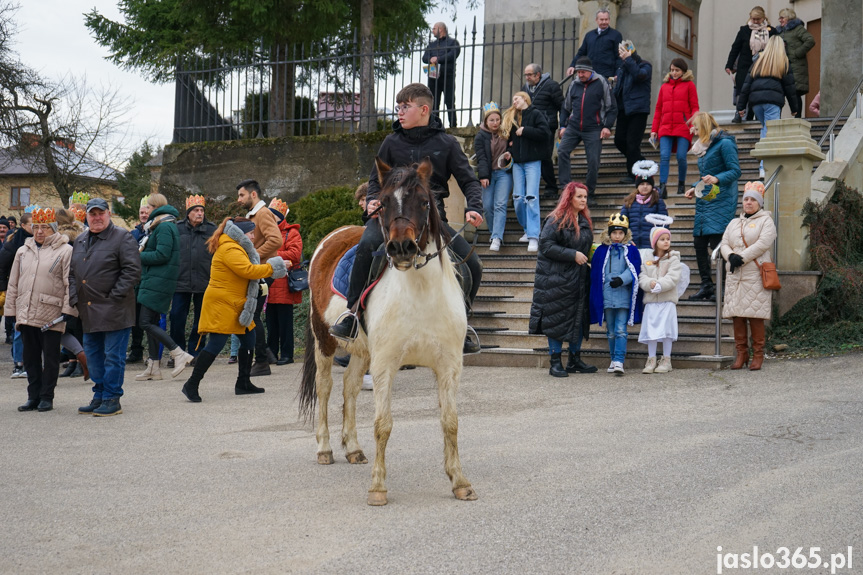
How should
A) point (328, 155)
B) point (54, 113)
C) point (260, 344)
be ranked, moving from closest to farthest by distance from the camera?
point (260, 344)
point (328, 155)
point (54, 113)

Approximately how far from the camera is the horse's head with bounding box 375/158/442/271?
5.43m

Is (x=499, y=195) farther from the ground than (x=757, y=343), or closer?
farther from the ground

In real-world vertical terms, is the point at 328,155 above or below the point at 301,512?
above

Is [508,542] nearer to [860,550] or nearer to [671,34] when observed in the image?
[860,550]

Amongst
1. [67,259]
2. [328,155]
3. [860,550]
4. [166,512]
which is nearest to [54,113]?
[328,155]

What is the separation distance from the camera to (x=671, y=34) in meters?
20.1

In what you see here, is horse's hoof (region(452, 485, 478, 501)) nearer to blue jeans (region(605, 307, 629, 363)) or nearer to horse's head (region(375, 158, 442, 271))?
horse's head (region(375, 158, 442, 271))

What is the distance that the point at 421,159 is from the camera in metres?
6.98

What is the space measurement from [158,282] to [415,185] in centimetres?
758

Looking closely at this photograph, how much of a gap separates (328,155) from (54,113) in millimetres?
14858

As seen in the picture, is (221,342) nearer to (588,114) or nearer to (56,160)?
(588,114)

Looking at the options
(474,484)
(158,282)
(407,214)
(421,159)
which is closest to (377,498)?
(474,484)

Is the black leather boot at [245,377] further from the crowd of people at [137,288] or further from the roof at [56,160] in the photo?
the roof at [56,160]

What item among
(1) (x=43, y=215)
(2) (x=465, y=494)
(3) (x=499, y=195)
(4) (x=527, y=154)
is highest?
(4) (x=527, y=154)
